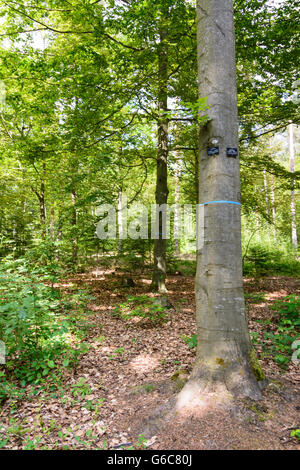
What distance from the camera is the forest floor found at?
2225 mm

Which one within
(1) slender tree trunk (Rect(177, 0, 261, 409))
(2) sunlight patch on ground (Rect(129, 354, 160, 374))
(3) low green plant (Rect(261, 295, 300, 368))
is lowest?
(2) sunlight patch on ground (Rect(129, 354, 160, 374))

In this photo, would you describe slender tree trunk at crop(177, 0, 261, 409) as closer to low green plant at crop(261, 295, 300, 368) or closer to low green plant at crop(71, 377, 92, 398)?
low green plant at crop(261, 295, 300, 368)

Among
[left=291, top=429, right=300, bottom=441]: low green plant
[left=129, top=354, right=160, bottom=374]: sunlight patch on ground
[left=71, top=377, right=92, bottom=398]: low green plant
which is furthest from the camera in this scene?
[left=129, top=354, right=160, bottom=374]: sunlight patch on ground

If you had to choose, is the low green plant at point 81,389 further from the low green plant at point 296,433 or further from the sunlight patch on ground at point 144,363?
the low green plant at point 296,433

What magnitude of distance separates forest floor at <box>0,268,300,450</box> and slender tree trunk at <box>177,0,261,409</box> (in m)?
0.26

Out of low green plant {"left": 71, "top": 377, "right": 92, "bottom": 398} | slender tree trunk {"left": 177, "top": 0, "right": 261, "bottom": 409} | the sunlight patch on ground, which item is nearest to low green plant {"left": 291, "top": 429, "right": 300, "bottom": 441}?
slender tree trunk {"left": 177, "top": 0, "right": 261, "bottom": 409}

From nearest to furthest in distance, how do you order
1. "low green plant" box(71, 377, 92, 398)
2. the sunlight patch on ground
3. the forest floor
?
1. the forest floor
2. "low green plant" box(71, 377, 92, 398)
3. the sunlight patch on ground

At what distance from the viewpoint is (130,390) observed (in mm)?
3324

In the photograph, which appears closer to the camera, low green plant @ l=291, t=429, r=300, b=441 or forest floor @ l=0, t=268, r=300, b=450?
low green plant @ l=291, t=429, r=300, b=441

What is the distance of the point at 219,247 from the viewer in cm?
269

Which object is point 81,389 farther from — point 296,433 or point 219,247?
point 219,247

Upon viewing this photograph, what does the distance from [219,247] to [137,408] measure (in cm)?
200
